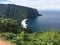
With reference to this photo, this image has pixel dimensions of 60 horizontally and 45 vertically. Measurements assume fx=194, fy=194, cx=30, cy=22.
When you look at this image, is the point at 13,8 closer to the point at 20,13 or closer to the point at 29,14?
the point at 20,13

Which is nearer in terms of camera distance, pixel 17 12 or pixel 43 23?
pixel 43 23

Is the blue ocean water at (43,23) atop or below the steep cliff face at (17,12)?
below

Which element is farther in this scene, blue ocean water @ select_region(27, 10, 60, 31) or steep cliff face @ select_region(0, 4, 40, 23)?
steep cliff face @ select_region(0, 4, 40, 23)

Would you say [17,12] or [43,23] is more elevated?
[17,12]

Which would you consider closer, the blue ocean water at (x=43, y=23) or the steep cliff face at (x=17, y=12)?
the blue ocean water at (x=43, y=23)

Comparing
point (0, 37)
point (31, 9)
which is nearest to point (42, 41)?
point (0, 37)

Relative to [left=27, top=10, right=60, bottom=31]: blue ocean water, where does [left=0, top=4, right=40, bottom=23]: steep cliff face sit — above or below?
above

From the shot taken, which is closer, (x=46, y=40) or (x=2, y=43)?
(x=46, y=40)

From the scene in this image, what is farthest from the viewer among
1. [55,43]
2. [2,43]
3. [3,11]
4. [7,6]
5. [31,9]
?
[31,9]
